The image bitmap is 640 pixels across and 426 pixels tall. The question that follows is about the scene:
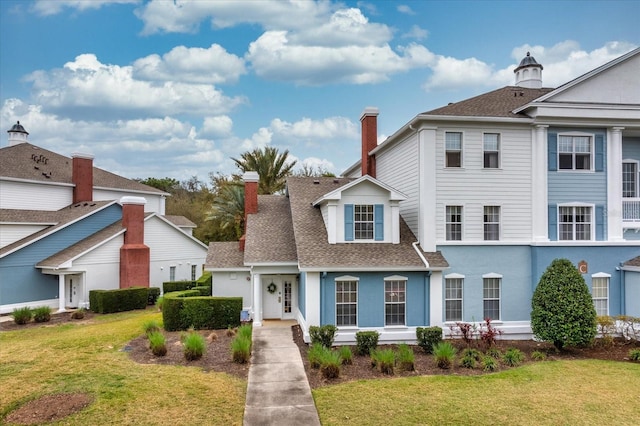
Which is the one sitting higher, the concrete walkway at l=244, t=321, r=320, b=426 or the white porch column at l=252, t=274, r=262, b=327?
the white porch column at l=252, t=274, r=262, b=327

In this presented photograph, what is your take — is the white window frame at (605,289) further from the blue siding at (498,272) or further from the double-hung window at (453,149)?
the double-hung window at (453,149)

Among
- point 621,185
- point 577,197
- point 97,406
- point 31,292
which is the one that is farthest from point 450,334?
point 31,292

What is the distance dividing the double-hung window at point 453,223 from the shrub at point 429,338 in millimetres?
3730

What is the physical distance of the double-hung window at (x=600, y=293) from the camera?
15906mm

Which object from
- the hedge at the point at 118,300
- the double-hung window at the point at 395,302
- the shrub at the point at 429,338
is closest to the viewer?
the shrub at the point at 429,338

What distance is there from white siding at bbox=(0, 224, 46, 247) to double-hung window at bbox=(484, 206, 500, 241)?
26418mm

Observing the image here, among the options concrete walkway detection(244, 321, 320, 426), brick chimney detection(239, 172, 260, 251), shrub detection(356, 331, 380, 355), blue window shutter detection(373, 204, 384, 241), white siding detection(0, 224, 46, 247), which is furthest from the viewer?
white siding detection(0, 224, 46, 247)

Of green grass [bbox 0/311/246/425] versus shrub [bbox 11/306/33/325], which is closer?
green grass [bbox 0/311/246/425]

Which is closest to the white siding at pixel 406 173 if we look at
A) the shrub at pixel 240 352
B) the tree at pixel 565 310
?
the tree at pixel 565 310

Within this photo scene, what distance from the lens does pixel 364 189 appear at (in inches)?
631

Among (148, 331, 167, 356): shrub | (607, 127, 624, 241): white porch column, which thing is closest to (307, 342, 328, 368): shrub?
(148, 331, 167, 356): shrub

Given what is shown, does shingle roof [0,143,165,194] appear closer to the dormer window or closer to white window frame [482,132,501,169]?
the dormer window

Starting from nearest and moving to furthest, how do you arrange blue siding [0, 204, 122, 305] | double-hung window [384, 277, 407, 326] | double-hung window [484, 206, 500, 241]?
double-hung window [384, 277, 407, 326] < double-hung window [484, 206, 500, 241] < blue siding [0, 204, 122, 305]

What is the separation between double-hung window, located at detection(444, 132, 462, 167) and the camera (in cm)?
1571
